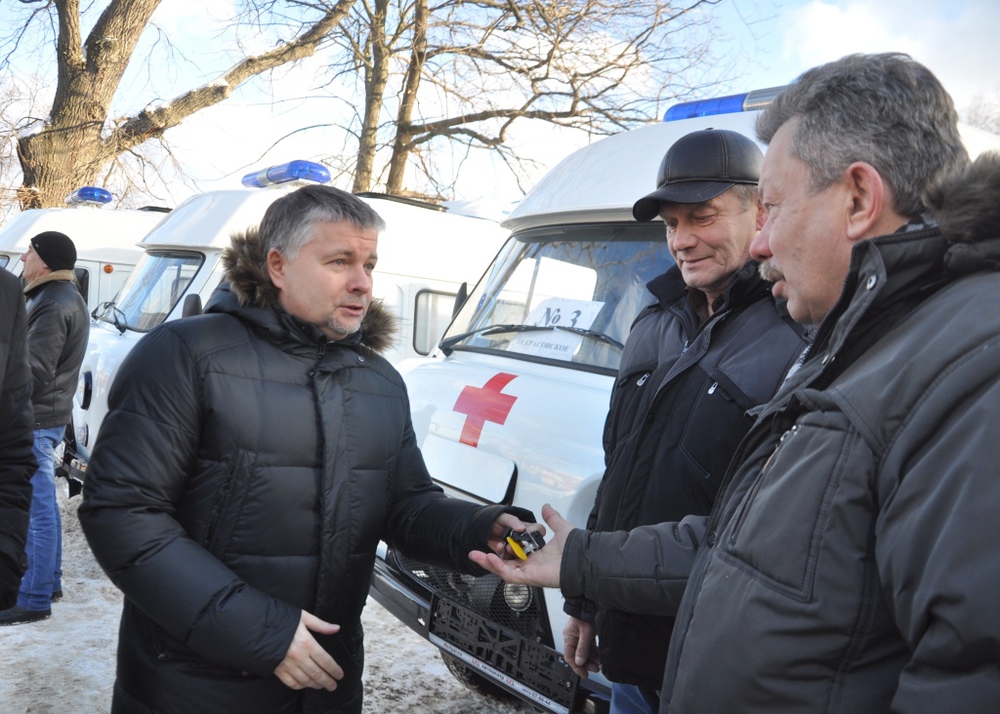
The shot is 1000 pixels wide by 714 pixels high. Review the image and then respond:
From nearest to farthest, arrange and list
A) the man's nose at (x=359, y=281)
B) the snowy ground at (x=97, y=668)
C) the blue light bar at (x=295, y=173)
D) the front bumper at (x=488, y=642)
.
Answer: the man's nose at (x=359, y=281)
the front bumper at (x=488, y=642)
the snowy ground at (x=97, y=668)
the blue light bar at (x=295, y=173)

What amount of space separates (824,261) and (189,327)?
4.99ft

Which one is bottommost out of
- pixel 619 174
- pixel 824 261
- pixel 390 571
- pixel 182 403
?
pixel 390 571

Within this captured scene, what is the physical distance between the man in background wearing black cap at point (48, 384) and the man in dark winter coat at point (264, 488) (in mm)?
3018

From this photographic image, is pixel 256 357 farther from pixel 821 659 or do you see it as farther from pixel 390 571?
pixel 390 571

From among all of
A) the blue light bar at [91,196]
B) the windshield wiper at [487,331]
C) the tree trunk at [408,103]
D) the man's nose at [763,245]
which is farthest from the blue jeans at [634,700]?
the blue light bar at [91,196]

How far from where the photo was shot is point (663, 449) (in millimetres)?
2207

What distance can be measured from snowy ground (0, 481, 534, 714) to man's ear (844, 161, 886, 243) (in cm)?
355

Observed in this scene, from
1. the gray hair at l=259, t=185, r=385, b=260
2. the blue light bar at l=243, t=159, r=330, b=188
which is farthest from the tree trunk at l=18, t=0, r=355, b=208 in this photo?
the gray hair at l=259, t=185, r=385, b=260

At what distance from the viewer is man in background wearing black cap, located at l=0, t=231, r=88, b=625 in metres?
4.83

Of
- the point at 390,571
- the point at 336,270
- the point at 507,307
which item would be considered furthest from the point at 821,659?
the point at 507,307

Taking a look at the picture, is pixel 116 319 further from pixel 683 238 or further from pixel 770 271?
pixel 770 271

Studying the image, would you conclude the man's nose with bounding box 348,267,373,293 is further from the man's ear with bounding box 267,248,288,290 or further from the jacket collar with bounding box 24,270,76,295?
the jacket collar with bounding box 24,270,76,295

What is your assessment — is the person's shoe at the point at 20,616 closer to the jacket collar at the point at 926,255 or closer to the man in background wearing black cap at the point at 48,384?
the man in background wearing black cap at the point at 48,384

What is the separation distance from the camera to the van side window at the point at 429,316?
7.70 m
